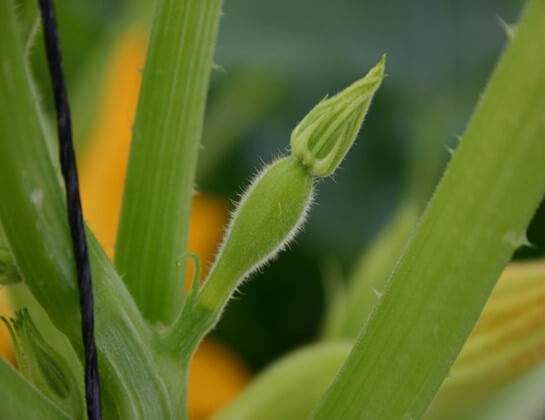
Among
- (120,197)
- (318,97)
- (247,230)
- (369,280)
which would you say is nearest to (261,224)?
(247,230)

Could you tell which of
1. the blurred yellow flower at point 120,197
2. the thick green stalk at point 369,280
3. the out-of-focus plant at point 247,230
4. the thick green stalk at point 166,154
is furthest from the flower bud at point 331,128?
the blurred yellow flower at point 120,197

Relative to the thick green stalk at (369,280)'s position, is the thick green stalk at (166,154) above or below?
above

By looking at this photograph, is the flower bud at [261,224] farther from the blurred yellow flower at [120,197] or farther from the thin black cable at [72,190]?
the blurred yellow flower at [120,197]

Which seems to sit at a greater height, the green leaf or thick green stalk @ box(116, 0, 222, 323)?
thick green stalk @ box(116, 0, 222, 323)

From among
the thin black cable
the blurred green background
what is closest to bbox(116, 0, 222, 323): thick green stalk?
the thin black cable

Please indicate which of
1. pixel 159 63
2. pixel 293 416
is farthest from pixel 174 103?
pixel 293 416

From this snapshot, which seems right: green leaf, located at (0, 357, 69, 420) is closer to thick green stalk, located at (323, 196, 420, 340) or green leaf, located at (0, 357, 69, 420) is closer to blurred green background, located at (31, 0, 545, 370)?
thick green stalk, located at (323, 196, 420, 340)
